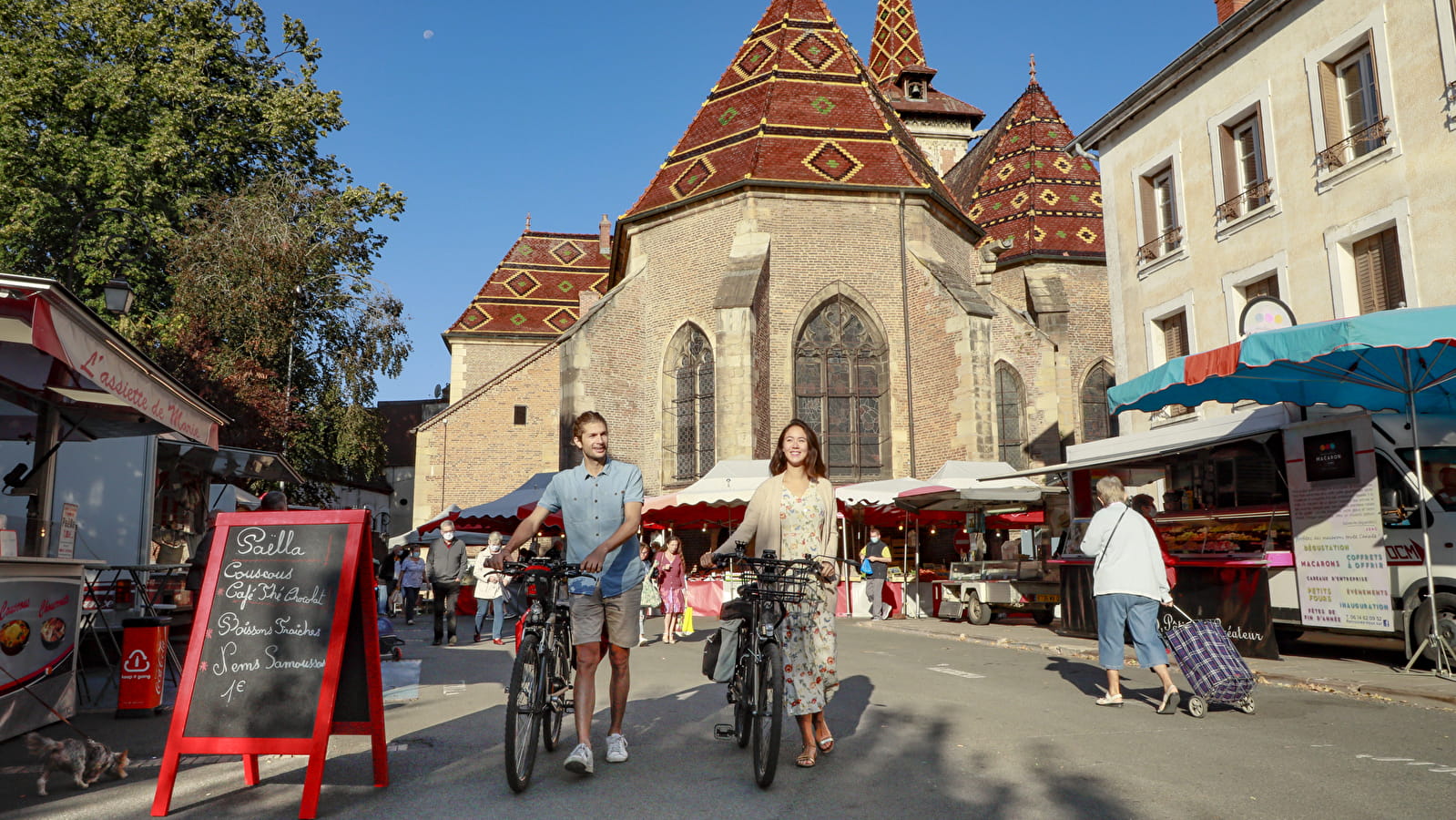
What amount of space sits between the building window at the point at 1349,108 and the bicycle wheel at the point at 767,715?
13.0 m

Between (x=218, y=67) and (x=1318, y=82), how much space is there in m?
24.2

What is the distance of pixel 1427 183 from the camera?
1277 centimetres

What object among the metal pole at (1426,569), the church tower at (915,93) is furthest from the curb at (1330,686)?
the church tower at (915,93)

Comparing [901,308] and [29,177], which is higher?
[29,177]

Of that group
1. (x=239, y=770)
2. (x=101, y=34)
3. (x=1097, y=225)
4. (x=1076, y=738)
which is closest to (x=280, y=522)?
(x=239, y=770)

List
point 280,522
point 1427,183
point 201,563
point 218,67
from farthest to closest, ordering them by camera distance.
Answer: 1. point 218,67
2. point 1427,183
3. point 201,563
4. point 280,522

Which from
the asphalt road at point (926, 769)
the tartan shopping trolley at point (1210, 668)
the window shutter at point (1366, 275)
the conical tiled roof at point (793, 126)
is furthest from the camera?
Result: the conical tiled roof at point (793, 126)

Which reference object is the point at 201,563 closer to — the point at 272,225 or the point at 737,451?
the point at 737,451

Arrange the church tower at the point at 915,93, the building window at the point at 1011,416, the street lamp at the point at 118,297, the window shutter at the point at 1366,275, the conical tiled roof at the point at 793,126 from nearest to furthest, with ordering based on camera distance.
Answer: the street lamp at the point at 118,297, the window shutter at the point at 1366,275, the conical tiled roof at the point at 793,126, the building window at the point at 1011,416, the church tower at the point at 915,93

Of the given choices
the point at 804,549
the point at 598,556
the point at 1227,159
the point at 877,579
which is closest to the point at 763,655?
the point at 804,549

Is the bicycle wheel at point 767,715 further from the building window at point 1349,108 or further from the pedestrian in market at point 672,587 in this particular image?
the building window at point 1349,108

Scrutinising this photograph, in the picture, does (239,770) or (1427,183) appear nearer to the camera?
(239,770)

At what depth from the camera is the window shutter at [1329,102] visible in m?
14.4

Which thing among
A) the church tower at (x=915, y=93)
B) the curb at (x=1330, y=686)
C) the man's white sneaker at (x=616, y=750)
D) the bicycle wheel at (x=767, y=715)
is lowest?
the curb at (x=1330, y=686)
